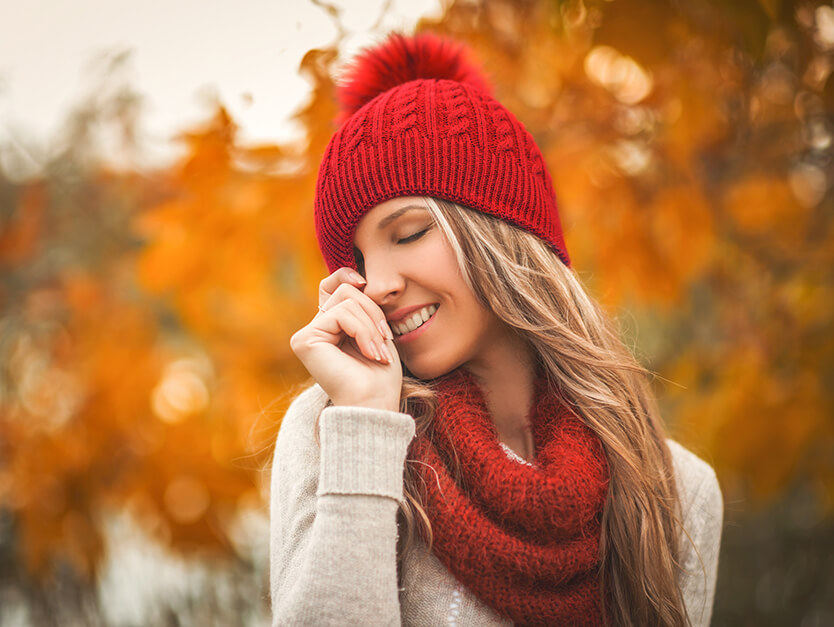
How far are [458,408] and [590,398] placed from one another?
37cm

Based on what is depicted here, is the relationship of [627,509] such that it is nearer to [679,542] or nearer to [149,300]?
[679,542]

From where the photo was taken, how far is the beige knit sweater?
1370 millimetres

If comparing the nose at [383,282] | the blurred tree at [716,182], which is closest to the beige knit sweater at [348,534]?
the nose at [383,282]

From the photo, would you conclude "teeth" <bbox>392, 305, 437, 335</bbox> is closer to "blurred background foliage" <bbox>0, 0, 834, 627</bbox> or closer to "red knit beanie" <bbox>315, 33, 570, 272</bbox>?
"red knit beanie" <bbox>315, 33, 570, 272</bbox>

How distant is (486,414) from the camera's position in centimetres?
178

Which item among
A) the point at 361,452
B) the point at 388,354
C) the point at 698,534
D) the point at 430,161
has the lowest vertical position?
the point at 698,534

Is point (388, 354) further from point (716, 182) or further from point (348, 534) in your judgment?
point (716, 182)

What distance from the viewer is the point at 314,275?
2.36m

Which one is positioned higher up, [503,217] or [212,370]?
[503,217]

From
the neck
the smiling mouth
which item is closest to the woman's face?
the smiling mouth

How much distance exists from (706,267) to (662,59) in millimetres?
1424

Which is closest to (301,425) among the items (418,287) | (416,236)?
(418,287)

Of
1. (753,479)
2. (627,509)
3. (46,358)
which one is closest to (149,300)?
(46,358)

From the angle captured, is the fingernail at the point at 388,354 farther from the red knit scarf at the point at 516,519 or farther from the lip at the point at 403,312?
the red knit scarf at the point at 516,519
